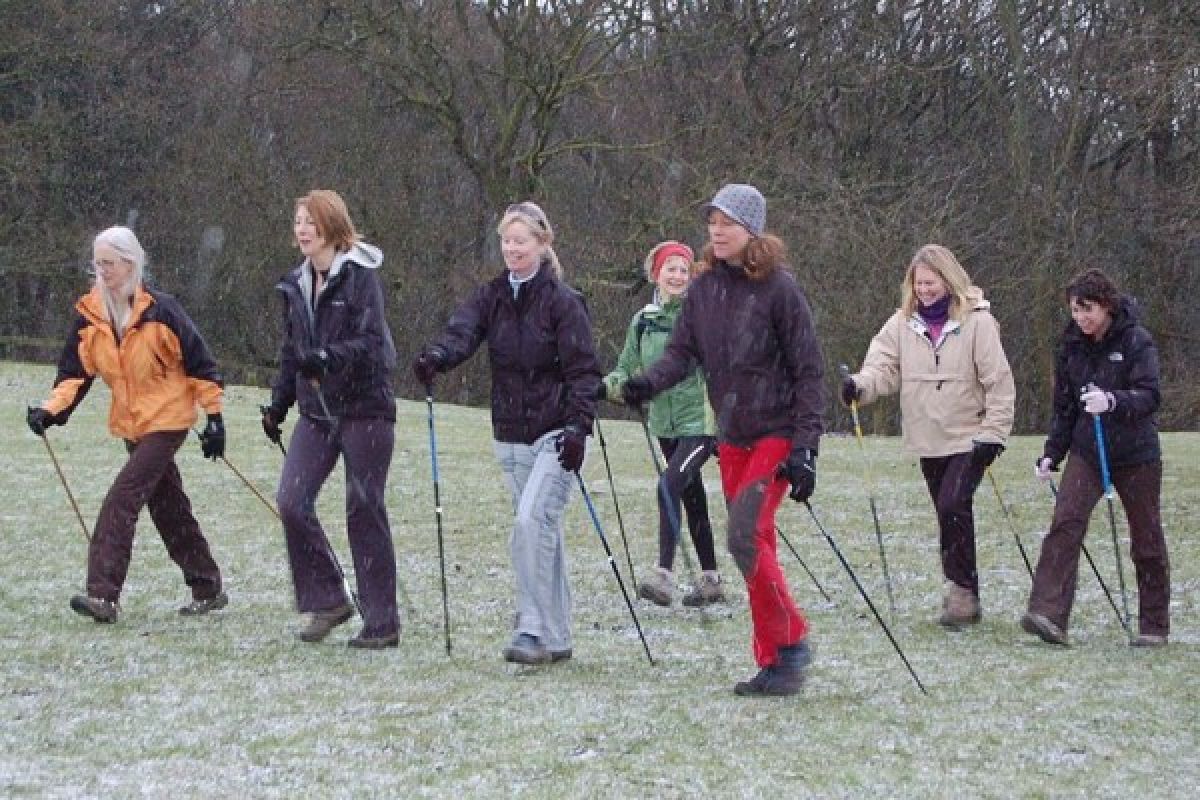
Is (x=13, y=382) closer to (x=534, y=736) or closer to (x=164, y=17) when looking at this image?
(x=164, y=17)

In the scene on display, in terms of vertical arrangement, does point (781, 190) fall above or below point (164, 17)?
below

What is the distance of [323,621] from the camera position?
8219 millimetres

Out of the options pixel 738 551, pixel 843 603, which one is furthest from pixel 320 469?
pixel 843 603

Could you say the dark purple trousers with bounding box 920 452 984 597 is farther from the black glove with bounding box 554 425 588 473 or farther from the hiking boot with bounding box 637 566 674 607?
the black glove with bounding box 554 425 588 473

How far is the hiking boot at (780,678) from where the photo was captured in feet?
22.9

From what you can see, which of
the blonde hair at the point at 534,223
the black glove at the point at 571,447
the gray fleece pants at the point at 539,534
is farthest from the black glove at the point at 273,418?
the black glove at the point at 571,447

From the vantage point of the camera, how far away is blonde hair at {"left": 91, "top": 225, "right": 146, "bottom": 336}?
8.62 metres

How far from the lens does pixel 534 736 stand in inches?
245

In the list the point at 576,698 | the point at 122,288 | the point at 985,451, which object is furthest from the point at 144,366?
the point at 985,451

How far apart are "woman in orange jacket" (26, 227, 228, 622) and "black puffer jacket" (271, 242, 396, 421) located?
0.84m

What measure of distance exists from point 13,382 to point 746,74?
11.9m

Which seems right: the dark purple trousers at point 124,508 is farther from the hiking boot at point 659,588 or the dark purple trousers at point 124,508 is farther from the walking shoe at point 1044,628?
the walking shoe at point 1044,628

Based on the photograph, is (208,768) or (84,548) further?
(84,548)

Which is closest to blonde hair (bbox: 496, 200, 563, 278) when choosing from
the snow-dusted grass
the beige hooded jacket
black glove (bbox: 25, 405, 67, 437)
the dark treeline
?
the snow-dusted grass
